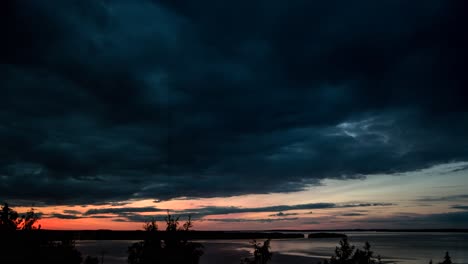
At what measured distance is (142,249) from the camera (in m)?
27.4

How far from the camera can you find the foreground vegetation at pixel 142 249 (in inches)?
1051

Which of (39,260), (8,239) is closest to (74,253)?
(39,260)

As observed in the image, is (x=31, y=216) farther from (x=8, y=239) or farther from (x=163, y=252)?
(x=163, y=252)

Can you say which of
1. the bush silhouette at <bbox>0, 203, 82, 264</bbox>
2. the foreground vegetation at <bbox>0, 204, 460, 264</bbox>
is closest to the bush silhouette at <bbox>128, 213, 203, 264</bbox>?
the foreground vegetation at <bbox>0, 204, 460, 264</bbox>

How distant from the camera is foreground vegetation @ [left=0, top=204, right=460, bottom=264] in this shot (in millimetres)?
26703

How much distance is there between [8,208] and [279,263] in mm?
87693

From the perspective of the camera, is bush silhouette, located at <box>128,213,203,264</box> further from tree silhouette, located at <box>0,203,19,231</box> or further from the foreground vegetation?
tree silhouette, located at <box>0,203,19,231</box>

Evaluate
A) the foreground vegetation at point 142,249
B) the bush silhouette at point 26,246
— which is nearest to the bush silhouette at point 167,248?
the foreground vegetation at point 142,249

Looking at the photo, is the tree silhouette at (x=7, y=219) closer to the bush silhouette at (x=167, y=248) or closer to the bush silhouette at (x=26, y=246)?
the bush silhouette at (x=26, y=246)

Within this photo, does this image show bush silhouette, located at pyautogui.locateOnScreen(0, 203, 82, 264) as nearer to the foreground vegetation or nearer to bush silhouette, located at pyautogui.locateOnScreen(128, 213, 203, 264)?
the foreground vegetation

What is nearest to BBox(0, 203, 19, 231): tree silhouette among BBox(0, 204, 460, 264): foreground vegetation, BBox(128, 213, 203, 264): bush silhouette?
BBox(0, 204, 460, 264): foreground vegetation

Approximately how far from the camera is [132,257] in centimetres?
2727

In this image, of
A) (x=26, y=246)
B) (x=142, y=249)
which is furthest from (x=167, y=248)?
(x=26, y=246)

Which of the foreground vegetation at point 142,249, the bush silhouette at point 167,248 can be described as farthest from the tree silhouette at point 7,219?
the bush silhouette at point 167,248
